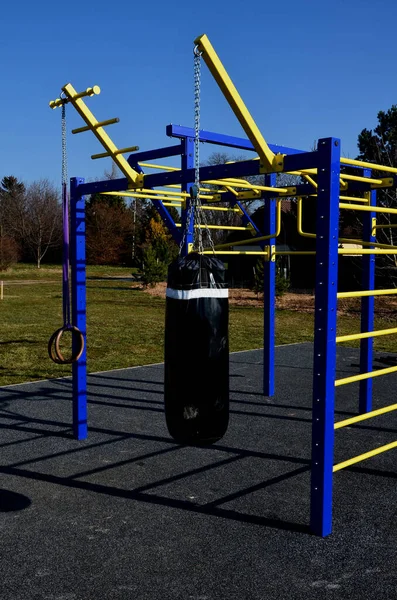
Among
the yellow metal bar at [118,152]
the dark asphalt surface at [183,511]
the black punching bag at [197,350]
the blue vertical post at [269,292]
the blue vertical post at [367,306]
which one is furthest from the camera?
the blue vertical post at [269,292]

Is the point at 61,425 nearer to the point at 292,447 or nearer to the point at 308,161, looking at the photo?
the point at 292,447

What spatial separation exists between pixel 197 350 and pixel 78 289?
2459 millimetres

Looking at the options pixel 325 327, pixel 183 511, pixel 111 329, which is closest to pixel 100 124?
pixel 325 327

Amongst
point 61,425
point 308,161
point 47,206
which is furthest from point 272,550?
point 47,206

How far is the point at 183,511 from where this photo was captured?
420 centimetres

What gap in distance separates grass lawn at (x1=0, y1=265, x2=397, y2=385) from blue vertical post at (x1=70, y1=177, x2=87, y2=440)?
10.2ft

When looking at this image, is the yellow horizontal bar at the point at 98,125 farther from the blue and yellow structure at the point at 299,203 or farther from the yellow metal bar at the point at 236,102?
the yellow metal bar at the point at 236,102

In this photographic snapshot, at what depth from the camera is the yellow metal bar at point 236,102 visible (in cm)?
378

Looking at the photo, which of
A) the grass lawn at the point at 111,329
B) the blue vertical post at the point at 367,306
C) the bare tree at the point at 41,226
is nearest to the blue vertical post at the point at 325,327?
the blue vertical post at the point at 367,306

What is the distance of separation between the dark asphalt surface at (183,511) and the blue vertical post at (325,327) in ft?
0.87

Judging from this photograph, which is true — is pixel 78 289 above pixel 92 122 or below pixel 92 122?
below

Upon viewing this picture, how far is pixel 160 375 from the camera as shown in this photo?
8.95 meters

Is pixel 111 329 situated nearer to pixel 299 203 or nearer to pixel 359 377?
pixel 299 203

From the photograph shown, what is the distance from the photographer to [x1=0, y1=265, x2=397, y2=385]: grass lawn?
33.6 feet
